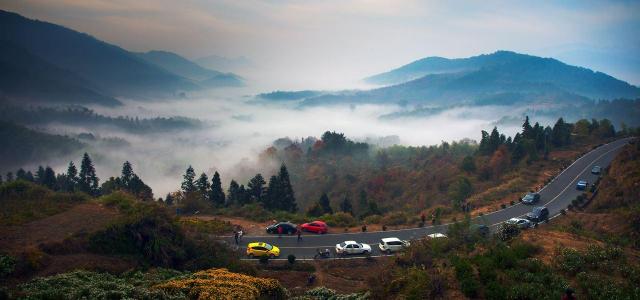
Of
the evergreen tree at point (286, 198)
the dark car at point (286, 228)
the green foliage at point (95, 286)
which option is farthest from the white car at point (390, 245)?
the evergreen tree at point (286, 198)

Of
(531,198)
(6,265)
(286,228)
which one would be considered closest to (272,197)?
(286,228)

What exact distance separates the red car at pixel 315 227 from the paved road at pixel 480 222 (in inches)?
24.0

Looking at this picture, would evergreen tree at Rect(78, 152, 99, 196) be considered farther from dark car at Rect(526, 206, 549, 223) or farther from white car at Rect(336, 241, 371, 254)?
dark car at Rect(526, 206, 549, 223)

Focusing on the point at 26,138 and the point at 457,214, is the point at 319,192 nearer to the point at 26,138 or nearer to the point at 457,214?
the point at 457,214

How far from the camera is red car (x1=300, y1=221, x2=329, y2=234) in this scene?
33688 millimetres

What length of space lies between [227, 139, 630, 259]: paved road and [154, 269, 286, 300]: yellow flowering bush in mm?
9397

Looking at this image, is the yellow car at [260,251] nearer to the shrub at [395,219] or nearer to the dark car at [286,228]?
the dark car at [286,228]

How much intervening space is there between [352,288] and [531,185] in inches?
1286

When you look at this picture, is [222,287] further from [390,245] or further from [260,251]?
[390,245]

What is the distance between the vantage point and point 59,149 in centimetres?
16038

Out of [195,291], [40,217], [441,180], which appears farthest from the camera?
[441,180]

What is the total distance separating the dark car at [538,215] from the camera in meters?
34.8

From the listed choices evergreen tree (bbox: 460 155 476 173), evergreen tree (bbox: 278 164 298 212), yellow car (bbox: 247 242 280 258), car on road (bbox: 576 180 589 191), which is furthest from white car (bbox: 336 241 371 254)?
evergreen tree (bbox: 460 155 476 173)

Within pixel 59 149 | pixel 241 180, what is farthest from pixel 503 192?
pixel 59 149
